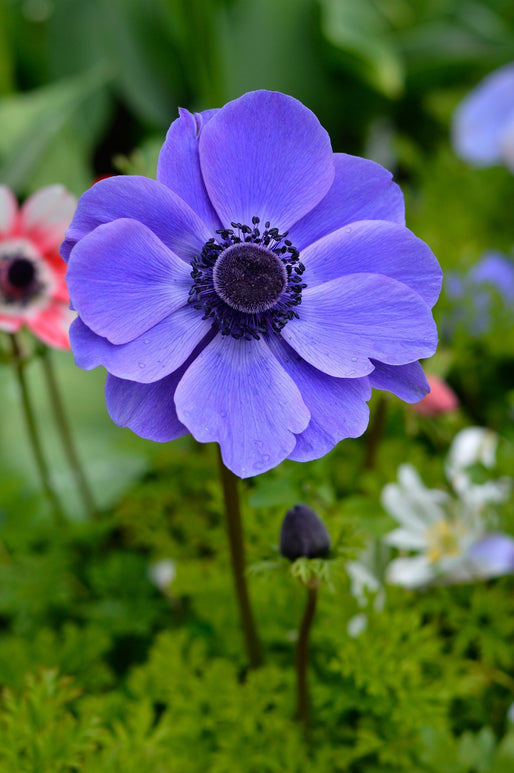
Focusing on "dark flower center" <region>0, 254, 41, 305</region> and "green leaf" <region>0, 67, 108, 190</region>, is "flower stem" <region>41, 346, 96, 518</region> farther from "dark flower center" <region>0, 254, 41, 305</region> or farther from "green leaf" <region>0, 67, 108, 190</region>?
"green leaf" <region>0, 67, 108, 190</region>

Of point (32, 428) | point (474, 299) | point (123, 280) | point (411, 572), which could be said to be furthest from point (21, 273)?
point (474, 299)

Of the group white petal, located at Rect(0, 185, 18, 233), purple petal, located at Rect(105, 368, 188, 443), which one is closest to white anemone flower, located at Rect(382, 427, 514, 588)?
purple petal, located at Rect(105, 368, 188, 443)

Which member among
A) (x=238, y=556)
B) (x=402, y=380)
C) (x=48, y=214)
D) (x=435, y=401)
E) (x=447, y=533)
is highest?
(x=48, y=214)

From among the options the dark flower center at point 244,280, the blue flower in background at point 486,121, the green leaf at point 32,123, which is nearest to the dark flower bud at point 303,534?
the dark flower center at point 244,280

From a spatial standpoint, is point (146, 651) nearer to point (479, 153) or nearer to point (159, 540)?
point (159, 540)

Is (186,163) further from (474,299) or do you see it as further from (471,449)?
(474,299)

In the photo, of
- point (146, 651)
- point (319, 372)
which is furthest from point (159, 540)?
point (319, 372)

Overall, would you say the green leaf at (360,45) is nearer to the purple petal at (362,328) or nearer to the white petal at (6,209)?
the white petal at (6,209)
